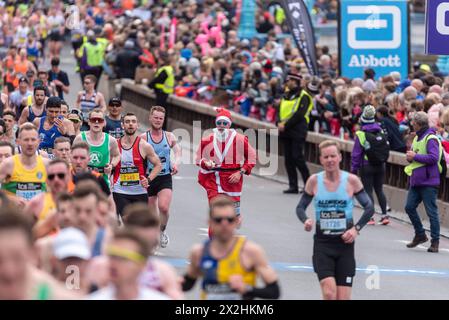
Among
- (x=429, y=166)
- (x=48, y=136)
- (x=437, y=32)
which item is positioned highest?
(x=437, y=32)

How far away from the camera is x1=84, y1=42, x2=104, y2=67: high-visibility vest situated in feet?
121

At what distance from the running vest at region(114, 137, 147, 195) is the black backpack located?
4.13 m

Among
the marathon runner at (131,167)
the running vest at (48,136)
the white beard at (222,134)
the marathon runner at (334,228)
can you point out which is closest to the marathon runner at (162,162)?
the marathon runner at (131,167)

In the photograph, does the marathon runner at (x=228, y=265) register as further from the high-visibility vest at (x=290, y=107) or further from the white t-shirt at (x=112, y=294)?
the high-visibility vest at (x=290, y=107)

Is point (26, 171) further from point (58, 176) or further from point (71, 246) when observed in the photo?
point (71, 246)

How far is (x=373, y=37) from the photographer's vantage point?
2673 centimetres

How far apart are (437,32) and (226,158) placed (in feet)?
9.75

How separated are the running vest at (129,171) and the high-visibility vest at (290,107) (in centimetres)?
695

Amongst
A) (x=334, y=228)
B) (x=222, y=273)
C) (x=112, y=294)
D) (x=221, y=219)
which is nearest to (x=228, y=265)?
(x=222, y=273)

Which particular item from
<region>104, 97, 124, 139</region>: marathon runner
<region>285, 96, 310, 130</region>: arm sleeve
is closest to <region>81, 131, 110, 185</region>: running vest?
<region>104, 97, 124, 139</region>: marathon runner

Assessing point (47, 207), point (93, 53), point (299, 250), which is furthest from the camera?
point (93, 53)

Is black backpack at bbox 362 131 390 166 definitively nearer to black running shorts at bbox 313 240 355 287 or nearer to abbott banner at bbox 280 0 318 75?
abbott banner at bbox 280 0 318 75

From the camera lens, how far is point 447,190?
21781 mm
